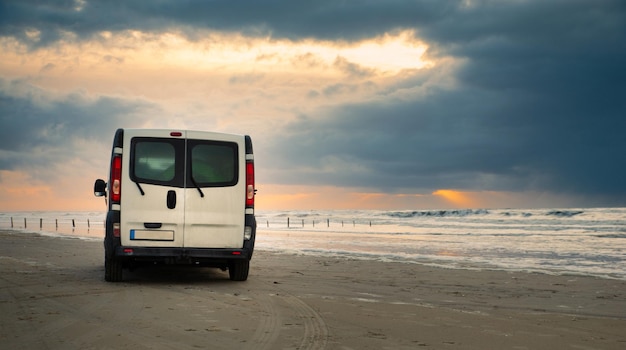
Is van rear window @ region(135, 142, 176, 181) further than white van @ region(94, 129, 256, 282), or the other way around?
van rear window @ region(135, 142, 176, 181)

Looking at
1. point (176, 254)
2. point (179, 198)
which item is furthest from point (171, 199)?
point (176, 254)

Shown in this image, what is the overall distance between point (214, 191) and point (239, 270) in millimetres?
1882

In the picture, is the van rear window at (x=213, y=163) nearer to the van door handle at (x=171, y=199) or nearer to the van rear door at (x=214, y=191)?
the van rear door at (x=214, y=191)

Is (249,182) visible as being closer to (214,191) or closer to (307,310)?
(214,191)

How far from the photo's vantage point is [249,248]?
11.4 m

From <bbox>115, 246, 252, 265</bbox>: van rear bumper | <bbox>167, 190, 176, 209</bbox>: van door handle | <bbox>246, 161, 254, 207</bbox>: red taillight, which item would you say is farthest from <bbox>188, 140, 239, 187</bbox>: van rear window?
<bbox>115, 246, 252, 265</bbox>: van rear bumper

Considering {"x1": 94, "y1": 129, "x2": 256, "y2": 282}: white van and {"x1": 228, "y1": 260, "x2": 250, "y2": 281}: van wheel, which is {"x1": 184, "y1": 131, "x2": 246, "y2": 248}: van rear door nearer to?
{"x1": 94, "y1": 129, "x2": 256, "y2": 282}: white van

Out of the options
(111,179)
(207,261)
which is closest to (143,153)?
(111,179)

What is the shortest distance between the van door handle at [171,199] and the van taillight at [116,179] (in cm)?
86

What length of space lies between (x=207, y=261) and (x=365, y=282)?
341cm

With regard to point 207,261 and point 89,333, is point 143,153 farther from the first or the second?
point 89,333

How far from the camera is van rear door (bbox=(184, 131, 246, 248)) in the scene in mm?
11195

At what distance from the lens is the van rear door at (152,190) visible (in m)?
11.0

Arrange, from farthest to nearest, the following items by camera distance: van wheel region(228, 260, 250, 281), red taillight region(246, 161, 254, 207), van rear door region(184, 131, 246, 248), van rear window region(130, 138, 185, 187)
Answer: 1. van wheel region(228, 260, 250, 281)
2. red taillight region(246, 161, 254, 207)
3. van rear door region(184, 131, 246, 248)
4. van rear window region(130, 138, 185, 187)
